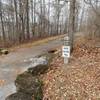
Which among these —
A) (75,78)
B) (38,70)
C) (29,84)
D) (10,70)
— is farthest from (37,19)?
(75,78)

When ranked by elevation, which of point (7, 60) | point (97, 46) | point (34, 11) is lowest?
point (7, 60)

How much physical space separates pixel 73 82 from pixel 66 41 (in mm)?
3031

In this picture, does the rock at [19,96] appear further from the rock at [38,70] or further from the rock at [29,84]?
the rock at [38,70]

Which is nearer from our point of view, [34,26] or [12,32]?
[12,32]

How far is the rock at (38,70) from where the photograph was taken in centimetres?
951

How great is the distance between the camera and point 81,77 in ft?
26.0

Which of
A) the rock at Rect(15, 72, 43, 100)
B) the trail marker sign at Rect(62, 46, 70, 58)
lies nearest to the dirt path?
the rock at Rect(15, 72, 43, 100)

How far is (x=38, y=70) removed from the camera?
382 inches

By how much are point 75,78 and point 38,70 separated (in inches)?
95.8

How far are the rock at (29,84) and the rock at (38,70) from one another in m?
0.39

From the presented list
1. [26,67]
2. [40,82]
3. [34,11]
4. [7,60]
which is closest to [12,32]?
[34,11]

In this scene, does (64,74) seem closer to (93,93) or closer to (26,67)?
(93,93)

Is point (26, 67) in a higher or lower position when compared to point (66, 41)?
lower

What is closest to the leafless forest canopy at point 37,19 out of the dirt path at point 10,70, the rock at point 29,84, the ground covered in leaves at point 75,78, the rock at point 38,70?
the ground covered in leaves at point 75,78
